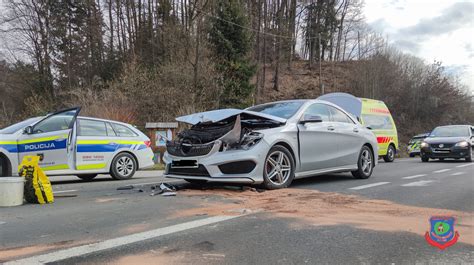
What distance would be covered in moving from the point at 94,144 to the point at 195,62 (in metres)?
16.0

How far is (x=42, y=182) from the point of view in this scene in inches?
248

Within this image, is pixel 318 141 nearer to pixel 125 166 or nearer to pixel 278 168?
pixel 278 168

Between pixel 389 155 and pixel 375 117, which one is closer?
pixel 375 117

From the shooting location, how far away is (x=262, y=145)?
6.56 meters

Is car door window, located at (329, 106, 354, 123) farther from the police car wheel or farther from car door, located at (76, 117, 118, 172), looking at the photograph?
the police car wheel

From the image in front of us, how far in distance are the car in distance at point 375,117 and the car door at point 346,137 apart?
778 cm

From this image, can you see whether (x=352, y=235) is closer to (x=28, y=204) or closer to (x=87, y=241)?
(x=87, y=241)

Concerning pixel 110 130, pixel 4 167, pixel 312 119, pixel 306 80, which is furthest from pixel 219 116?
pixel 306 80

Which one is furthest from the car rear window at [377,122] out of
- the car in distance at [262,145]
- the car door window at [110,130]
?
the car door window at [110,130]

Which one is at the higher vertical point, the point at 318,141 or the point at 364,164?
the point at 318,141

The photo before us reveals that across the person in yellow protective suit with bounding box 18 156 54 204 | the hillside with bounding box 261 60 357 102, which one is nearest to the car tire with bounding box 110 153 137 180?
the person in yellow protective suit with bounding box 18 156 54 204

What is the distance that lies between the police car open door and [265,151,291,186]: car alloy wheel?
15.7 ft

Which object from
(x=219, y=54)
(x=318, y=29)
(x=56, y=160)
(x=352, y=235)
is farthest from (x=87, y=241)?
(x=318, y=29)

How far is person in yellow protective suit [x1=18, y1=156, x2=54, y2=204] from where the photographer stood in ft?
20.4
